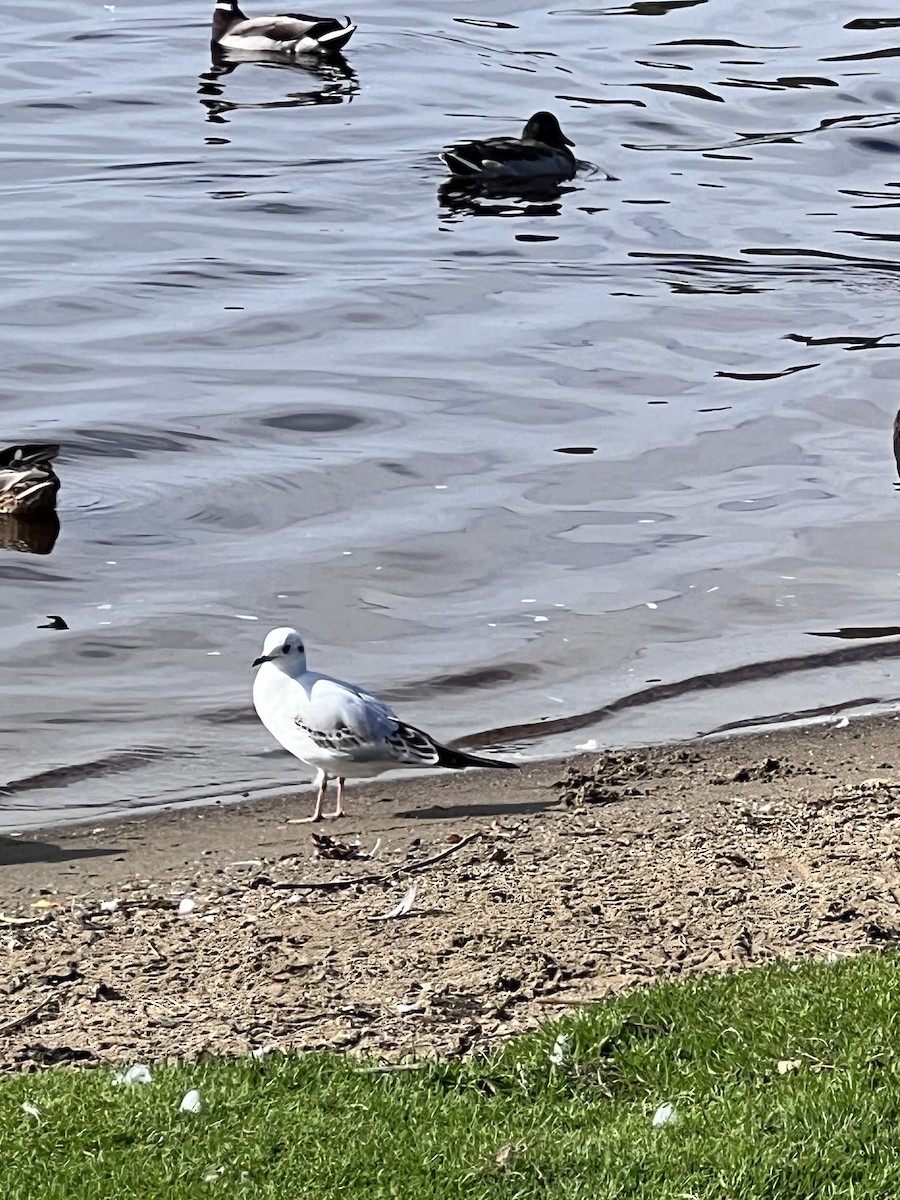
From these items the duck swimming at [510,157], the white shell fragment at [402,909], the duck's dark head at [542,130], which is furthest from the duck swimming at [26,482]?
the duck's dark head at [542,130]

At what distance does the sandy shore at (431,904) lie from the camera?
6.21 metres

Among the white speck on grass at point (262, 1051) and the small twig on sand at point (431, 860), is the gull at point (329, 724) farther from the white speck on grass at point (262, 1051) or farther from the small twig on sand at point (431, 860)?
the white speck on grass at point (262, 1051)

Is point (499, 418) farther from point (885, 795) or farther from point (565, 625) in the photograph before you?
point (885, 795)

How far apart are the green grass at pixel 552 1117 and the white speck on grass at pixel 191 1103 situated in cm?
2

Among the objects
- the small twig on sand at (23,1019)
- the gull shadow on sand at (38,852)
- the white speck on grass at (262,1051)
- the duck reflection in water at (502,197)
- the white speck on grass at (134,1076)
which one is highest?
the white speck on grass at (134,1076)

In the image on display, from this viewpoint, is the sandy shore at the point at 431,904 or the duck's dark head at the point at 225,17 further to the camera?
the duck's dark head at the point at 225,17

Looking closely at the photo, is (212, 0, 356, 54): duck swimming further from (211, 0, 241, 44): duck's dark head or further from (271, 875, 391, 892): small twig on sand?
(271, 875, 391, 892): small twig on sand

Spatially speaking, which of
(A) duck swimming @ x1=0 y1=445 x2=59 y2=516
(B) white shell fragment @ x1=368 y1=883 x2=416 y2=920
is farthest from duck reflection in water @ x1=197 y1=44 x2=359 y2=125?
(B) white shell fragment @ x1=368 y1=883 x2=416 y2=920

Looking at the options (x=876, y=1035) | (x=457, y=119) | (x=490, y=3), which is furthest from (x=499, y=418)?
(x=490, y=3)

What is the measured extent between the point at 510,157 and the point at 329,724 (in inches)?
582

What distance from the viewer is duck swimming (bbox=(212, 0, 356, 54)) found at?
29.1 meters

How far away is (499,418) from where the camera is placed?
14773 millimetres

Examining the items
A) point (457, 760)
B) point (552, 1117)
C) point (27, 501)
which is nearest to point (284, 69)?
point (27, 501)

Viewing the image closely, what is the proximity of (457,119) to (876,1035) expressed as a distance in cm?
2135
